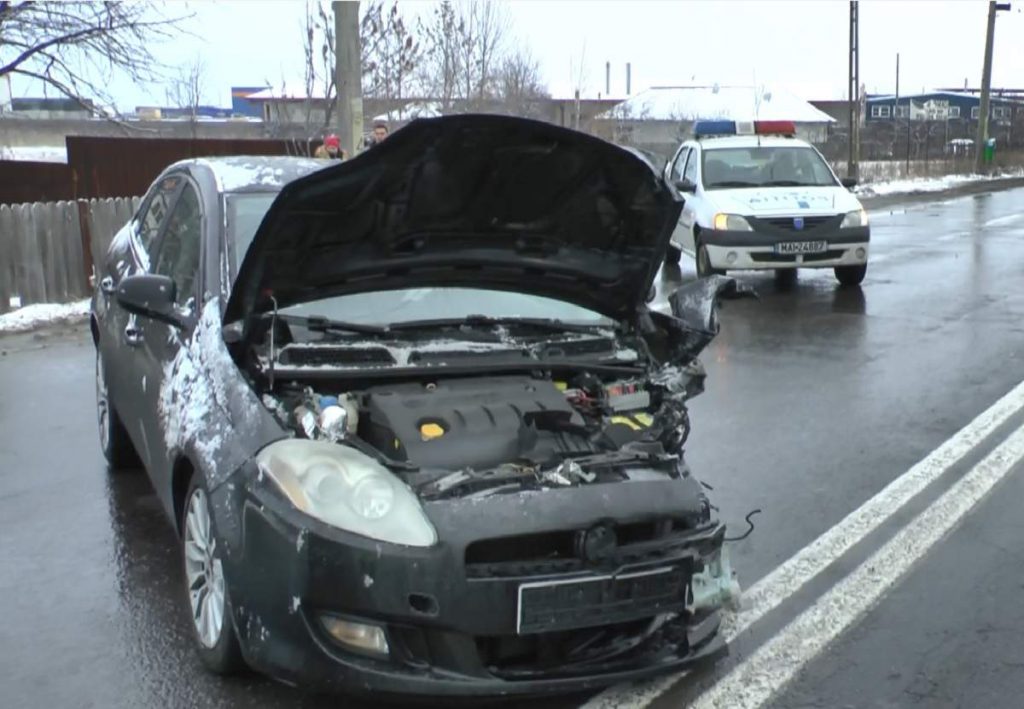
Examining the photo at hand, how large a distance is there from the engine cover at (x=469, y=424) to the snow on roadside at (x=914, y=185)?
26.2 metres

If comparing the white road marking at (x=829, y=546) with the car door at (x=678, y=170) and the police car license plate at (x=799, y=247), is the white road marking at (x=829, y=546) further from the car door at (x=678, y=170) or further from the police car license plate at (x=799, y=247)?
the car door at (x=678, y=170)

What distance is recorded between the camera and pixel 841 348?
9305 millimetres

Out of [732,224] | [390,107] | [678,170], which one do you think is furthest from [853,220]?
[390,107]

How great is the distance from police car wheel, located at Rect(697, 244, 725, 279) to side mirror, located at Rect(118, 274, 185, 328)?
9.09m

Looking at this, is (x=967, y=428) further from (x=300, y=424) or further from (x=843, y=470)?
(x=300, y=424)

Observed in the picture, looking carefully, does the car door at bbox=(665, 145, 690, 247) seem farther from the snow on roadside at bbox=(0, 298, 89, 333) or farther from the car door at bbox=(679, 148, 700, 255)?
the snow on roadside at bbox=(0, 298, 89, 333)

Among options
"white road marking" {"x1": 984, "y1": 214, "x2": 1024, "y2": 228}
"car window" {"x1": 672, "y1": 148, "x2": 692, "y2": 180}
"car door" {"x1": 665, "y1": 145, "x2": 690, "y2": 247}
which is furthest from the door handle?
"white road marking" {"x1": 984, "y1": 214, "x2": 1024, "y2": 228}

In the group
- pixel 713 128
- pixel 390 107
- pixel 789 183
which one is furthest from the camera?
pixel 390 107

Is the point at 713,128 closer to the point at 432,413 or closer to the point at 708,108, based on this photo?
the point at 432,413

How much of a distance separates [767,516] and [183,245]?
2.89 metres

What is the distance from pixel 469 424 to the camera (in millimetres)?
3828

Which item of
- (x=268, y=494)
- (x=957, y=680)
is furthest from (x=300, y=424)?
(x=957, y=680)

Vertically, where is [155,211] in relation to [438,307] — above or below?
above

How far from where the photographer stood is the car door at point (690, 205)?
1352cm
